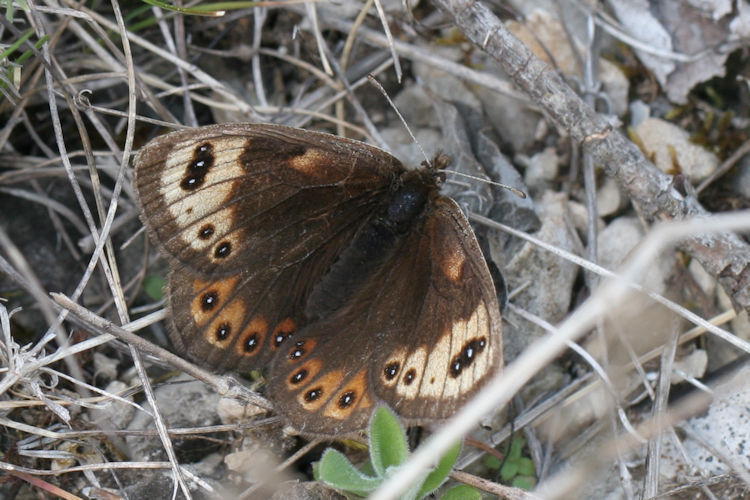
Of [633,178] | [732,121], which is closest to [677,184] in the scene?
[633,178]

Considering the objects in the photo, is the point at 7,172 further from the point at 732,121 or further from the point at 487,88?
the point at 732,121

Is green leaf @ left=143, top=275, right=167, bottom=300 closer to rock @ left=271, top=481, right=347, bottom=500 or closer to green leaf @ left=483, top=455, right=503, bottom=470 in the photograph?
rock @ left=271, top=481, right=347, bottom=500

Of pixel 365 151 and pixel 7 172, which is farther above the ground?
pixel 365 151

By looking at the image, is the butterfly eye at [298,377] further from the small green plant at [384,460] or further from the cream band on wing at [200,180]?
the cream band on wing at [200,180]

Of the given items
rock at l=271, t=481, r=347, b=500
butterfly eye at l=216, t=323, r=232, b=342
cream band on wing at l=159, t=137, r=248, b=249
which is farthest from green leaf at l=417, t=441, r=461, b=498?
cream band on wing at l=159, t=137, r=248, b=249

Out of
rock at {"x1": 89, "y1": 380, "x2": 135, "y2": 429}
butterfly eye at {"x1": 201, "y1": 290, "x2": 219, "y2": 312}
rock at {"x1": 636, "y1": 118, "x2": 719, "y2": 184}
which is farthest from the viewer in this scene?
rock at {"x1": 636, "y1": 118, "x2": 719, "y2": 184}

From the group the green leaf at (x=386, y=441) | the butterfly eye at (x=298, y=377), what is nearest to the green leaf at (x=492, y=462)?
the green leaf at (x=386, y=441)
